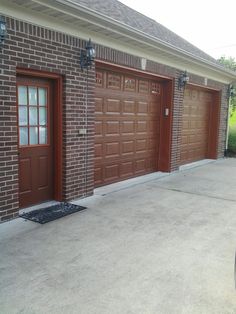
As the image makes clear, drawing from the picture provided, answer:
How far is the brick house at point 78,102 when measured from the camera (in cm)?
457

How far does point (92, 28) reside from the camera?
5480 mm

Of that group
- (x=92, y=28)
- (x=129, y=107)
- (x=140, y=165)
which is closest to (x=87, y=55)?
(x=92, y=28)

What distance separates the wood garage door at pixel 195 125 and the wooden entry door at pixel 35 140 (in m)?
5.09

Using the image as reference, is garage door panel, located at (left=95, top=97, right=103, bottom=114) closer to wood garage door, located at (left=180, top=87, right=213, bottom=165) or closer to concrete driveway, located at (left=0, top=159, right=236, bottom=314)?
concrete driveway, located at (left=0, top=159, right=236, bottom=314)

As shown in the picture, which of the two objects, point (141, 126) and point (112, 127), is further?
point (141, 126)

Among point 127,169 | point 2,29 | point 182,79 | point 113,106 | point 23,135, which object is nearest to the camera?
point 2,29

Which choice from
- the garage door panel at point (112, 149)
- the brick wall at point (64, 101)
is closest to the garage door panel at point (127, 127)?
the garage door panel at point (112, 149)

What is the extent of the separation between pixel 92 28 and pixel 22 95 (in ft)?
5.58

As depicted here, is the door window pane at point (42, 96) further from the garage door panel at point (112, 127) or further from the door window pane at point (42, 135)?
the garage door panel at point (112, 127)

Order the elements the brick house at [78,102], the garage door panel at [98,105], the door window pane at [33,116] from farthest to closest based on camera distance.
A: the garage door panel at [98,105] < the door window pane at [33,116] < the brick house at [78,102]

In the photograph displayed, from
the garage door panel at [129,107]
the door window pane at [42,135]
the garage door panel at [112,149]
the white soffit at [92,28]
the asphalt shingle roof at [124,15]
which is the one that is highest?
the asphalt shingle roof at [124,15]

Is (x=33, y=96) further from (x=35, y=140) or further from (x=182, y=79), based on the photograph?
(x=182, y=79)

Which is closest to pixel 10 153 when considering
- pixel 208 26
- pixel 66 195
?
pixel 66 195

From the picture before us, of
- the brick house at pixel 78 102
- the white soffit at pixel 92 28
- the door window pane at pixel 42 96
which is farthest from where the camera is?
the door window pane at pixel 42 96
